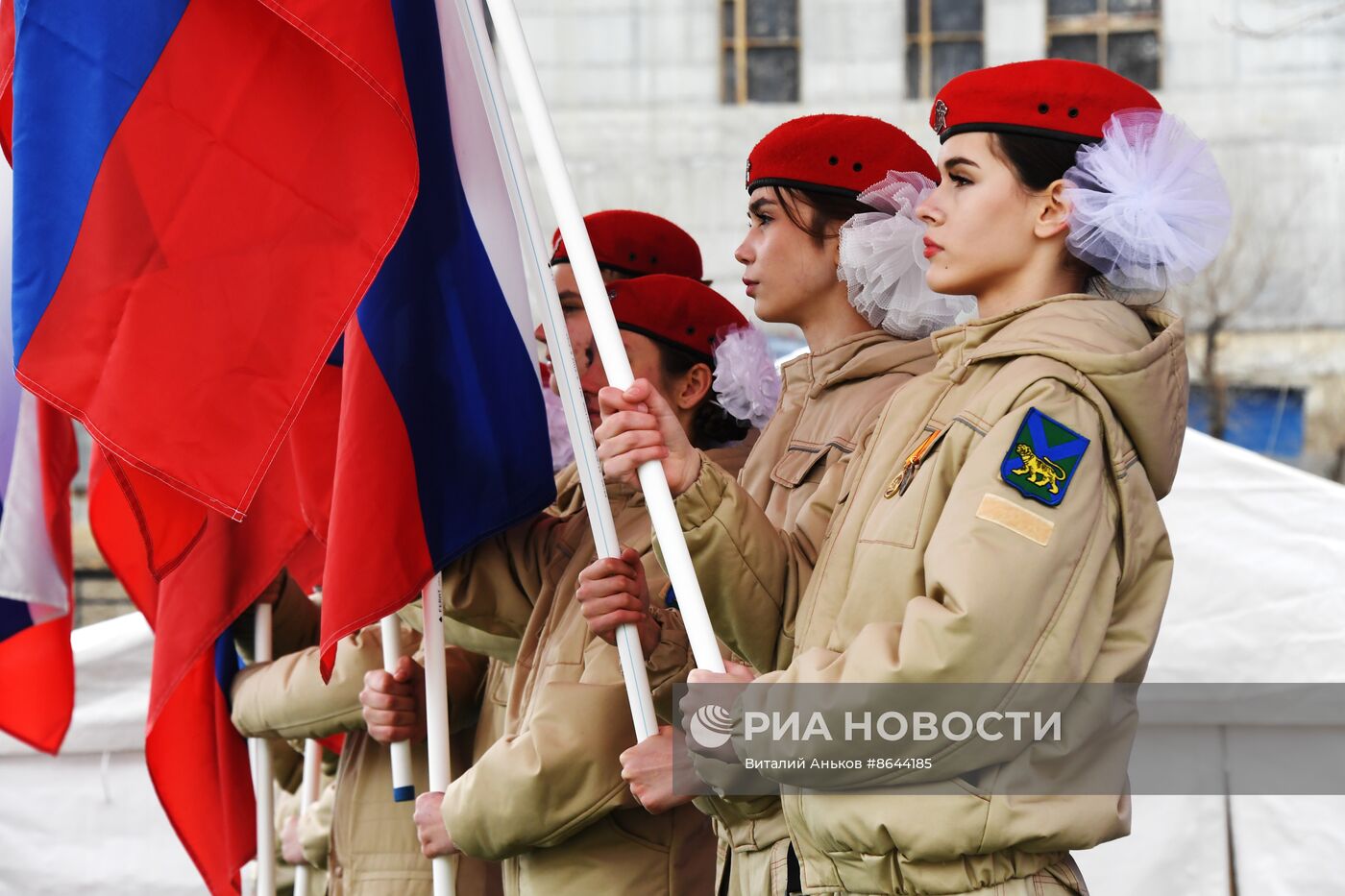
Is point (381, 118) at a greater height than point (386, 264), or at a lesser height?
greater

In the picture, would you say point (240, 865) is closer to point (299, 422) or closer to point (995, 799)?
point (299, 422)

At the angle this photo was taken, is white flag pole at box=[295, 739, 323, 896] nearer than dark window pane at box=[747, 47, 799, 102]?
Yes

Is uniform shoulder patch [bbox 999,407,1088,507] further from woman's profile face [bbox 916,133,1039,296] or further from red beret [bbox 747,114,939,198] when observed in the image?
red beret [bbox 747,114,939,198]

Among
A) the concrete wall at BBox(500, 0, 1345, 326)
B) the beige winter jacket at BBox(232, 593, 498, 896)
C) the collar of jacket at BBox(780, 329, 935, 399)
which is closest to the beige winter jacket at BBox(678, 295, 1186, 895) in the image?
the collar of jacket at BBox(780, 329, 935, 399)

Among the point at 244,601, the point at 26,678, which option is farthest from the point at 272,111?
the point at 26,678

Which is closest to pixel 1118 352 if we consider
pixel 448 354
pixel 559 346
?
pixel 559 346

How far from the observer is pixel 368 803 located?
4574mm

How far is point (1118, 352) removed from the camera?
245 cm

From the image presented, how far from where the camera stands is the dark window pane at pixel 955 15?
1373cm

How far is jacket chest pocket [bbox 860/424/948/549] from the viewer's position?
2.47 metres

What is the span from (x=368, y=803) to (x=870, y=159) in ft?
7.11

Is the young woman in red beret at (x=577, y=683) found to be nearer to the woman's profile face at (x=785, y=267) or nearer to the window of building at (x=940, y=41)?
the woman's profile face at (x=785, y=267)

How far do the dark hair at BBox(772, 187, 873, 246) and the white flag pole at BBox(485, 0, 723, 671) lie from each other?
706 millimetres

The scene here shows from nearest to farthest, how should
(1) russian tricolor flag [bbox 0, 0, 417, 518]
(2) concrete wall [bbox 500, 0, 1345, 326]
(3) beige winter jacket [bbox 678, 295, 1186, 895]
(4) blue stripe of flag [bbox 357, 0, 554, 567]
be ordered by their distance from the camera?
(3) beige winter jacket [bbox 678, 295, 1186, 895] → (1) russian tricolor flag [bbox 0, 0, 417, 518] → (4) blue stripe of flag [bbox 357, 0, 554, 567] → (2) concrete wall [bbox 500, 0, 1345, 326]
